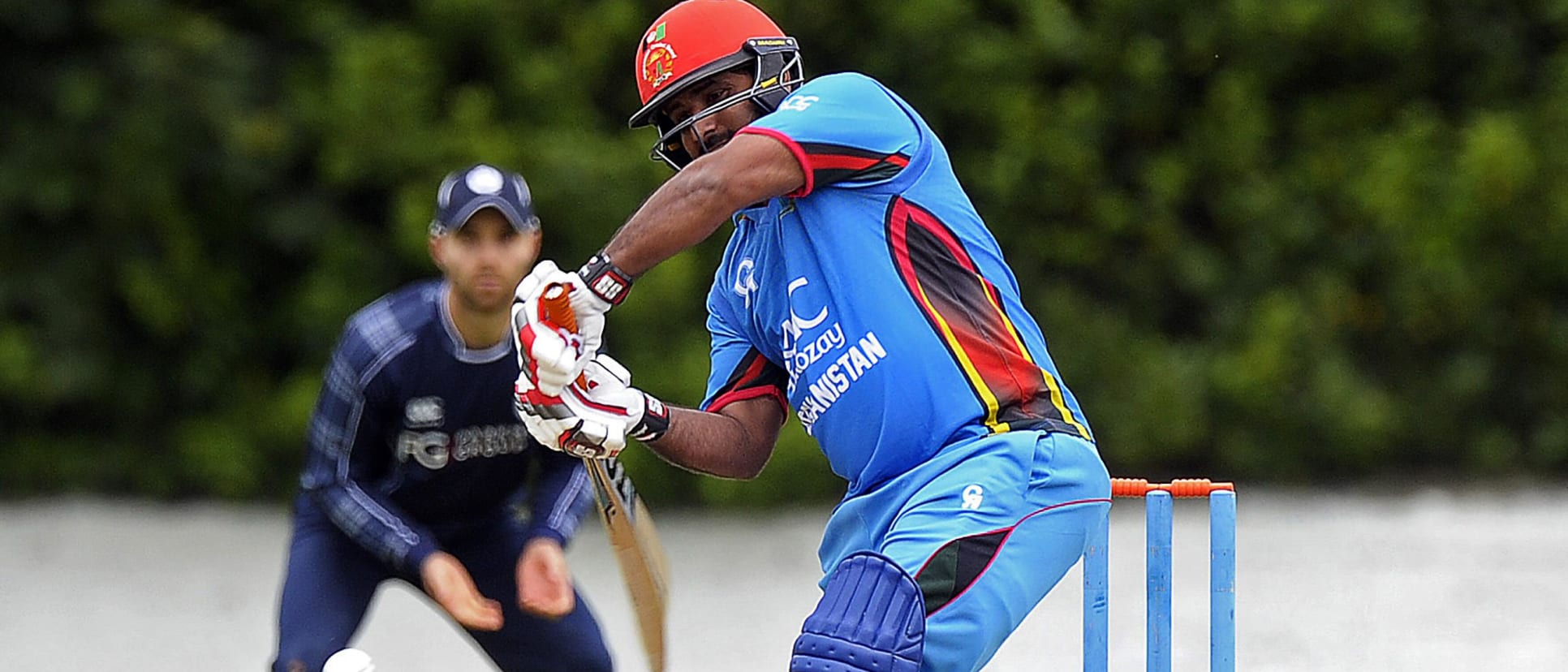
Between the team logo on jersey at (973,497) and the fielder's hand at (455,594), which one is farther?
the fielder's hand at (455,594)

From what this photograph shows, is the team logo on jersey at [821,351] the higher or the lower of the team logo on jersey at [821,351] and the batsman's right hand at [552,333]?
the higher

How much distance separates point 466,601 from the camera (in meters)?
3.32

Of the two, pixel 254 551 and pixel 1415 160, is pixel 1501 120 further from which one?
pixel 254 551

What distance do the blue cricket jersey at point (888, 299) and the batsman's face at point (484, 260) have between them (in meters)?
1.16

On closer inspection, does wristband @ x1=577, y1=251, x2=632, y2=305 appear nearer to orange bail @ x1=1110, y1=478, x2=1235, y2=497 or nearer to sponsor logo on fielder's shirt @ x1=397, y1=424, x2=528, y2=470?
orange bail @ x1=1110, y1=478, x2=1235, y2=497

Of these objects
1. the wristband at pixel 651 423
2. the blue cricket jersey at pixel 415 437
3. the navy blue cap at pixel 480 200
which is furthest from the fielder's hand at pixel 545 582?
the wristband at pixel 651 423

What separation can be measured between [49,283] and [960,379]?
589 centimetres

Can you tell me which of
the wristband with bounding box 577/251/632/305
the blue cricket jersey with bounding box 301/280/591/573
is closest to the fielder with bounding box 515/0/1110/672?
the wristband with bounding box 577/251/632/305

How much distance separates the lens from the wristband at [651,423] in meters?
2.47

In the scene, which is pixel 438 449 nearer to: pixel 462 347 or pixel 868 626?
pixel 462 347

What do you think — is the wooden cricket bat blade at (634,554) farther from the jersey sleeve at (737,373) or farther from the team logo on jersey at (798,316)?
the team logo on jersey at (798,316)

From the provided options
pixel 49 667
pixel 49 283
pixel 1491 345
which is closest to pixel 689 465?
pixel 49 667

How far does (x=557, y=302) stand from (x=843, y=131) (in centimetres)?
46

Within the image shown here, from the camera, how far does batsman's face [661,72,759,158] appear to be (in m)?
2.60
